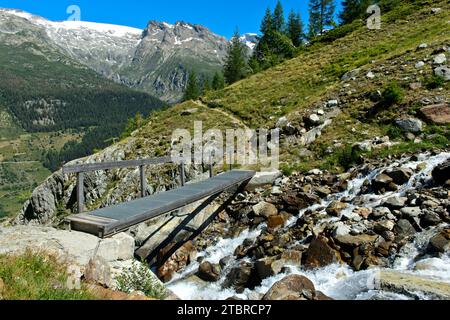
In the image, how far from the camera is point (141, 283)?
7.41 m

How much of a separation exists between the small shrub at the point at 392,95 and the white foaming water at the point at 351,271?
230 inches

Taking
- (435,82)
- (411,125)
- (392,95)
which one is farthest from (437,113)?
(435,82)

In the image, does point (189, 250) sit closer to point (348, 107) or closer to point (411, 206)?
point (411, 206)

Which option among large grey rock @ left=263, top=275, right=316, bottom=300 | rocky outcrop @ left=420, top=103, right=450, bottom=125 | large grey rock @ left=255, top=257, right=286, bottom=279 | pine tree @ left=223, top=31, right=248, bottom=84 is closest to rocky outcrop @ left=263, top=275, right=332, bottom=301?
large grey rock @ left=263, top=275, right=316, bottom=300

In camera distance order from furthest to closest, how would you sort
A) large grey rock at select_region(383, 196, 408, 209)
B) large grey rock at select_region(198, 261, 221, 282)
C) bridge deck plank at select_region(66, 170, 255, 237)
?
large grey rock at select_region(198, 261, 221, 282)
large grey rock at select_region(383, 196, 408, 209)
bridge deck plank at select_region(66, 170, 255, 237)

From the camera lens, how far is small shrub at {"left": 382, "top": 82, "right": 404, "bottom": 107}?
17.0m

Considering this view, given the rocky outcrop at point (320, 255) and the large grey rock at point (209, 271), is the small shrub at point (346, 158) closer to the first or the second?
the rocky outcrop at point (320, 255)

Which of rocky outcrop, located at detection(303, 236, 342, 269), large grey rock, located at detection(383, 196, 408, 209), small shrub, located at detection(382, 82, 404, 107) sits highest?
small shrub, located at detection(382, 82, 404, 107)

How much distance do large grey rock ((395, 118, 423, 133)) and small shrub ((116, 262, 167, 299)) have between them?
41.1 feet

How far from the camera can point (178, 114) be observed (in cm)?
3241

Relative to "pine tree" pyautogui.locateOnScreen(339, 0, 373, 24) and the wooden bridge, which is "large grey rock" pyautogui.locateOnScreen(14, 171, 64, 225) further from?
"pine tree" pyautogui.locateOnScreen(339, 0, 373, 24)

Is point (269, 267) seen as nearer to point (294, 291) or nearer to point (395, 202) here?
point (294, 291)
